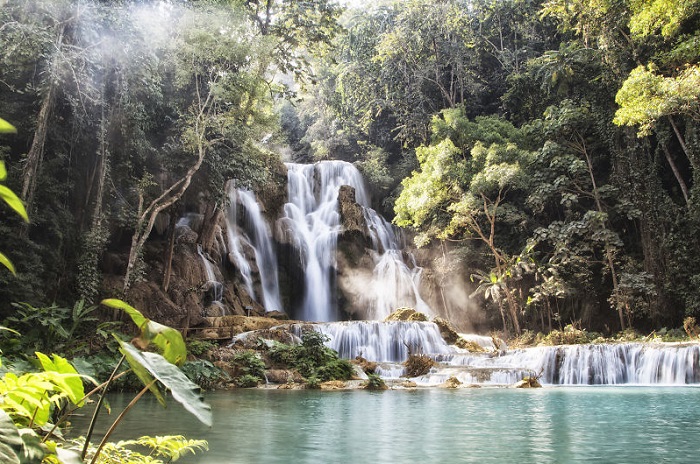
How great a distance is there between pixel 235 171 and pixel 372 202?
1065cm

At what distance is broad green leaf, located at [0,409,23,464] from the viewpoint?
121 centimetres

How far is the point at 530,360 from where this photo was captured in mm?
13672

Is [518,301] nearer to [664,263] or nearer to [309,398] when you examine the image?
[664,263]

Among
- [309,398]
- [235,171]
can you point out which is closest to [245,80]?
[235,171]

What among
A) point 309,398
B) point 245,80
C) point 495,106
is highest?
point 495,106

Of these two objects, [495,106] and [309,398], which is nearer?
[309,398]

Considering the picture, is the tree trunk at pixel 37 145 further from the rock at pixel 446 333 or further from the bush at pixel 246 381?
the rock at pixel 446 333

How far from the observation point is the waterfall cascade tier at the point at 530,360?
1184 cm

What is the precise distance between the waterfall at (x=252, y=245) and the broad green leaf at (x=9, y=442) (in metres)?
19.2

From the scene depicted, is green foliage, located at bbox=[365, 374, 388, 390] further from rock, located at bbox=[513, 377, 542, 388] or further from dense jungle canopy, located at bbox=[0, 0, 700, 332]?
dense jungle canopy, located at bbox=[0, 0, 700, 332]

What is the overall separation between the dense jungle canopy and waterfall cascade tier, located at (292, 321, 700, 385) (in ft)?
15.1

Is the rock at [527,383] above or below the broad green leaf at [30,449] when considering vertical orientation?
below

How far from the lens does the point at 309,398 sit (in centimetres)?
864

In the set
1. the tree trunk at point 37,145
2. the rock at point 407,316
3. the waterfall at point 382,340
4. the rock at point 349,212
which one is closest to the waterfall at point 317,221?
the rock at point 349,212
